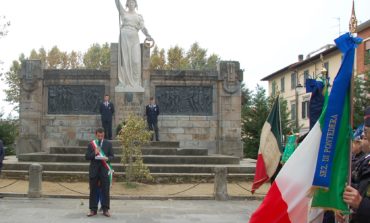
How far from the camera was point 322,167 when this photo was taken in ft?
12.6

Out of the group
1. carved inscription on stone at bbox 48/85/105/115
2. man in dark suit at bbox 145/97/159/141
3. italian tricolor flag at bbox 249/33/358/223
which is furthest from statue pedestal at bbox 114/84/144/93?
italian tricolor flag at bbox 249/33/358/223

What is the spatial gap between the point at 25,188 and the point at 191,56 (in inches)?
2150

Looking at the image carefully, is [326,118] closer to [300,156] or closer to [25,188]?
[300,156]

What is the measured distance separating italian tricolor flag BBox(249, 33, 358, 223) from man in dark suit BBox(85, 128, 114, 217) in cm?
683

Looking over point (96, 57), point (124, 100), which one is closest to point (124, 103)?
point (124, 100)

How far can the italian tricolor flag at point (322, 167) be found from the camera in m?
3.81

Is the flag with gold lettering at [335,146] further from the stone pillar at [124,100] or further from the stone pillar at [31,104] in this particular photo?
the stone pillar at [31,104]

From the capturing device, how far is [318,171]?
12.6ft

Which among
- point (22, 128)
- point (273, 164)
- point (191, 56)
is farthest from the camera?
point (191, 56)

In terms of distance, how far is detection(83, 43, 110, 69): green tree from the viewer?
66700 mm

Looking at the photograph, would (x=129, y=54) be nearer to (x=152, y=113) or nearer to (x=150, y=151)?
(x=152, y=113)

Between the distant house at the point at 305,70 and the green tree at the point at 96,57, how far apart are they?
71.5 feet

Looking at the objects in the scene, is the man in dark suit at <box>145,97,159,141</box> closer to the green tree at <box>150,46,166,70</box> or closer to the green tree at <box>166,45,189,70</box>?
the green tree at <box>150,46,166,70</box>

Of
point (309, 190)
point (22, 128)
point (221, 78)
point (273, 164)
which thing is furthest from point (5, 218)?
point (221, 78)
